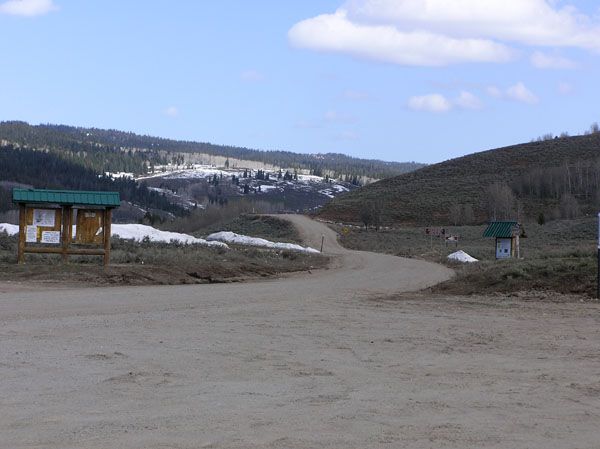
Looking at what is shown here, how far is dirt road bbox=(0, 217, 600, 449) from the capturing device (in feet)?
23.0

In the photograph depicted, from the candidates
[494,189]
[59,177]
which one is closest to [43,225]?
[494,189]

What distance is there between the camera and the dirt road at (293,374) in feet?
23.0

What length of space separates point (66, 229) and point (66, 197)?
86 cm

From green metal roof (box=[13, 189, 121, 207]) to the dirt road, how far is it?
6.64 meters

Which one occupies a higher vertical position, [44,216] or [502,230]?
[502,230]

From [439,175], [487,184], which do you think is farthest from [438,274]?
[439,175]

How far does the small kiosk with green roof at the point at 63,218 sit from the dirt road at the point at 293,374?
21.6ft

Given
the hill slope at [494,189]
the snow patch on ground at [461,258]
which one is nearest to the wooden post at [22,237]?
the snow patch on ground at [461,258]

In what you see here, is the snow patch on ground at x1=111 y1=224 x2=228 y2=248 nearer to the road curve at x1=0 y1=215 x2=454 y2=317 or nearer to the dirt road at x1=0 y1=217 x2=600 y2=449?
the road curve at x1=0 y1=215 x2=454 y2=317

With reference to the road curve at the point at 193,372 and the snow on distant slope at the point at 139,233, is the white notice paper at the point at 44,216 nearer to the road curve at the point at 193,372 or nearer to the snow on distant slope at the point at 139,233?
the road curve at the point at 193,372

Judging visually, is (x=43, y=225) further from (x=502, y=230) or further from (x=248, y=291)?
(x=502, y=230)

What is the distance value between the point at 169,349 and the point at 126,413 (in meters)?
3.57

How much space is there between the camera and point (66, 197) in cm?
→ 2338

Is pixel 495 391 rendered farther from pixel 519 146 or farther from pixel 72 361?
pixel 519 146
